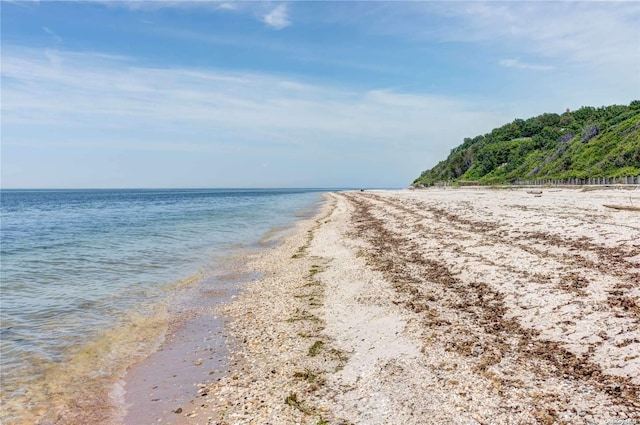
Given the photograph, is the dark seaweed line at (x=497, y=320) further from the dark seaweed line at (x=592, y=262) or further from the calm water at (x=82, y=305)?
the calm water at (x=82, y=305)

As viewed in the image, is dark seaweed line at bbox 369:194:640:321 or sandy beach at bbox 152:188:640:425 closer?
sandy beach at bbox 152:188:640:425

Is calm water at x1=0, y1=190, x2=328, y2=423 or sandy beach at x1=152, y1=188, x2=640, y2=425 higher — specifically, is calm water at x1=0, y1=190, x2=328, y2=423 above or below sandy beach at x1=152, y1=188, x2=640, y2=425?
below

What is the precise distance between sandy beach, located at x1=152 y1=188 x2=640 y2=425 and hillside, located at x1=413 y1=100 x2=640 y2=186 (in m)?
46.2

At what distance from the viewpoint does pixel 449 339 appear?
799 cm

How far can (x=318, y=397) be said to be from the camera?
6.41 meters

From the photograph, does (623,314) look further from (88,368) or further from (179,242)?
(179,242)

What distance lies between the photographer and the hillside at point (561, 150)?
187 ft

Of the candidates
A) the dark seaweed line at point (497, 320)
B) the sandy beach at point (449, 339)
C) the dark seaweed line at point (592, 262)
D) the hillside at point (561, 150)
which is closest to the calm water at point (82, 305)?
the sandy beach at point (449, 339)

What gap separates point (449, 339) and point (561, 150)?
81.1 meters

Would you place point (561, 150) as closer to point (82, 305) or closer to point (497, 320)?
point (497, 320)

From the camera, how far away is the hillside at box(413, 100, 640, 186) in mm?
56928

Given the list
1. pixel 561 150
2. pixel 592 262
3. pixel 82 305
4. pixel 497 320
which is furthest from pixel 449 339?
pixel 561 150

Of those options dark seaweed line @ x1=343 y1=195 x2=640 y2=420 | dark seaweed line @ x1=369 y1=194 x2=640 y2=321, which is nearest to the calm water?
dark seaweed line @ x1=343 y1=195 x2=640 y2=420

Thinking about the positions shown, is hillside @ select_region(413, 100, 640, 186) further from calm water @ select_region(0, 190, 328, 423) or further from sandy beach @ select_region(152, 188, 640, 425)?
calm water @ select_region(0, 190, 328, 423)
